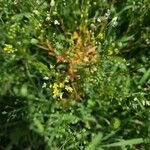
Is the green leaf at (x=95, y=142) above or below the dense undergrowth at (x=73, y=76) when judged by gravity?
below

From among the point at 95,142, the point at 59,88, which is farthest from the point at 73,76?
the point at 95,142

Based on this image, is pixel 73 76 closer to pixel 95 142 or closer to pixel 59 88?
pixel 59 88

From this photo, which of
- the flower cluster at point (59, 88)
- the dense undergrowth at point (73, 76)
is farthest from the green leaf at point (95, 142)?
the flower cluster at point (59, 88)

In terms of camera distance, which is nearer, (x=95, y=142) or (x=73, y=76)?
(x=95, y=142)

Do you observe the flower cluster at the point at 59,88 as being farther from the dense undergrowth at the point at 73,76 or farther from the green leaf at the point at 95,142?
the green leaf at the point at 95,142

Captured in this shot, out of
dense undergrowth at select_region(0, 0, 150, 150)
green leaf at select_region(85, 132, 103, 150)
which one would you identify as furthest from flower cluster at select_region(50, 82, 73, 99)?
green leaf at select_region(85, 132, 103, 150)

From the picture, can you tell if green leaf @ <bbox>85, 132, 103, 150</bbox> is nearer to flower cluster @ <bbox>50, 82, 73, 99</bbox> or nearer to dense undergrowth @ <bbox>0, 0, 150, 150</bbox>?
dense undergrowth @ <bbox>0, 0, 150, 150</bbox>

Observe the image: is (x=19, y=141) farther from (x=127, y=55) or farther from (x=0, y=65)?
(x=127, y=55)

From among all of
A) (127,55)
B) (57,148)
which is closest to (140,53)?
(127,55)

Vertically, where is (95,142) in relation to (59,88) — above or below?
below
